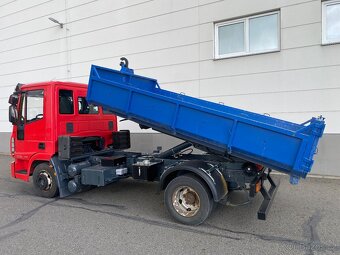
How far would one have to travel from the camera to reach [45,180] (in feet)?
20.6

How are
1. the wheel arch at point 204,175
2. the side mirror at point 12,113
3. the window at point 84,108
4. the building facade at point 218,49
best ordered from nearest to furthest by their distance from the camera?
the wheel arch at point 204,175 < the side mirror at point 12,113 < the window at point 84,108 < the building facade at point 218,49

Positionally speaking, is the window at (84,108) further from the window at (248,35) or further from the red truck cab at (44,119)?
the window at (248,35)

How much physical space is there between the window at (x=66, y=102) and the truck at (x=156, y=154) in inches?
0.8

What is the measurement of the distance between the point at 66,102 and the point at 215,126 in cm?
351

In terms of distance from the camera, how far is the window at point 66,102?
246 inches

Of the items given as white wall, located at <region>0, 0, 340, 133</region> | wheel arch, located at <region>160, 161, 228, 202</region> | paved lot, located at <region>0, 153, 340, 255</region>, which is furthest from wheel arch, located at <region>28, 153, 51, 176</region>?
white wall, located at <region>0, 0, 340, 133</region>

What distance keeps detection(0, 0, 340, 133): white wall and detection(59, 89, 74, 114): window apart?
4.26 meters

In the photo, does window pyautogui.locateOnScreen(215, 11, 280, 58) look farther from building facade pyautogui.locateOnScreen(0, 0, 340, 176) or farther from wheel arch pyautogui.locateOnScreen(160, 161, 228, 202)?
wheel arch pyautogui.locateOnScreen(160, 161, 228, 202)

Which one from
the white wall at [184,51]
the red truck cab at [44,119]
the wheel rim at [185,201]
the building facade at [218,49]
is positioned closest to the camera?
the wheel rim at [185,201]

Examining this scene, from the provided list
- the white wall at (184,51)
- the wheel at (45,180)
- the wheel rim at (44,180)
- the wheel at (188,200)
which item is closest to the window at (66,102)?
the wheel at (45,180)

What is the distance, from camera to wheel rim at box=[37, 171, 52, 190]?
627 cm

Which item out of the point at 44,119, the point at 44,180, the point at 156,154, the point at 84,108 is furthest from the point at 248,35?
the point at 44,180

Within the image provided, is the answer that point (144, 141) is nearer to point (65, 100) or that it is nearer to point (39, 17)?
point (65, 100)

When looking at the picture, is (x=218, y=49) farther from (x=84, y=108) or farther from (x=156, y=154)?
(x=156, y=154)
